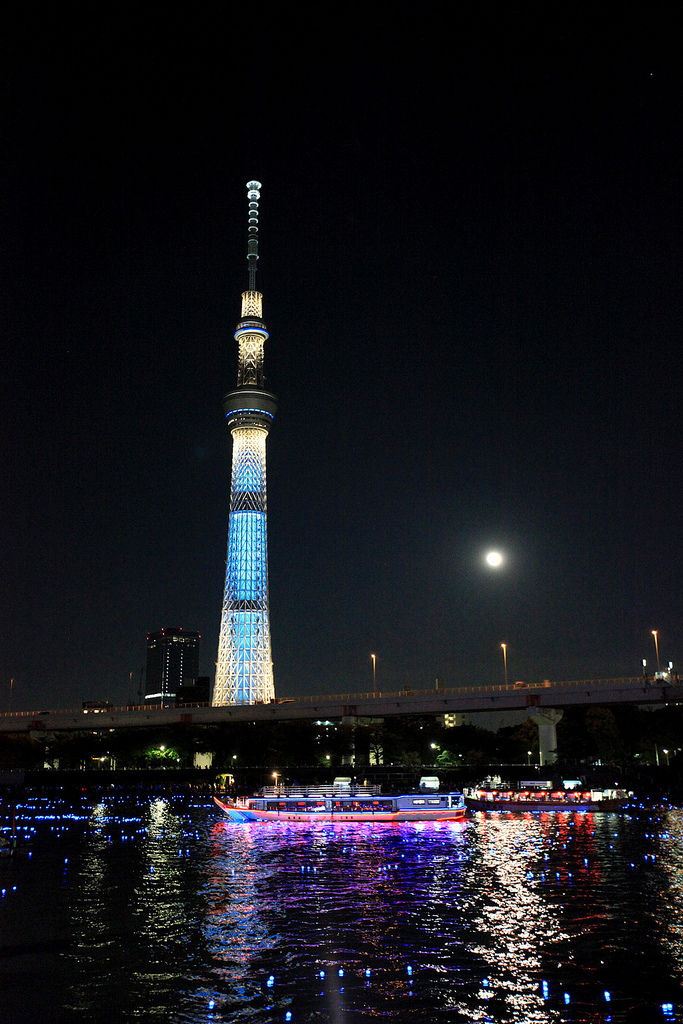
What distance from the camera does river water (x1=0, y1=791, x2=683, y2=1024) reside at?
2427 centimetres

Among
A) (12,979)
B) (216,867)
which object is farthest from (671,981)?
(216,867)

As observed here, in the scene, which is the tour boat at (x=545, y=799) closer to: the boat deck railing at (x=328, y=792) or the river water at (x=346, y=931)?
the boat deck railing at (x=328, y=792)

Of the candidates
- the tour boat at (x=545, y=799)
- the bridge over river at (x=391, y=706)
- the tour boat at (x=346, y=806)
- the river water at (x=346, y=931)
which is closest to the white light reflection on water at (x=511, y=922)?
the river water at (x=346, y=931)

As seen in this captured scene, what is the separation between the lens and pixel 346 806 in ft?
279

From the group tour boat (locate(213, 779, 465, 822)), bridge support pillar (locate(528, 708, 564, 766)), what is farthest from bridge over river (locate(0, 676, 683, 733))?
tour boat (locate(213, 779, 465, 822))

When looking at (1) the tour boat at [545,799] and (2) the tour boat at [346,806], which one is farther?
(1) the tour boat at [545,799]

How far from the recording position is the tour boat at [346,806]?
82.8 meters

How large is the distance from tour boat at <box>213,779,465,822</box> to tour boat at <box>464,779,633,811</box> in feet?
43.8

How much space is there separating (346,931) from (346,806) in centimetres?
5332

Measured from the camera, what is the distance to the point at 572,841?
62.8m

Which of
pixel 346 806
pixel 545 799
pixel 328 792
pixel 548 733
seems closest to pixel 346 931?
pixel 346 806

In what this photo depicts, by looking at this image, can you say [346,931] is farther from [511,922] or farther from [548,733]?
[548,733]

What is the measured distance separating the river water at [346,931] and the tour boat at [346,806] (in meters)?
18.1

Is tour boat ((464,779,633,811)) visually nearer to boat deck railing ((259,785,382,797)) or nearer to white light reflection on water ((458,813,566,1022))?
boat deck railing ((259,785,382,797))
